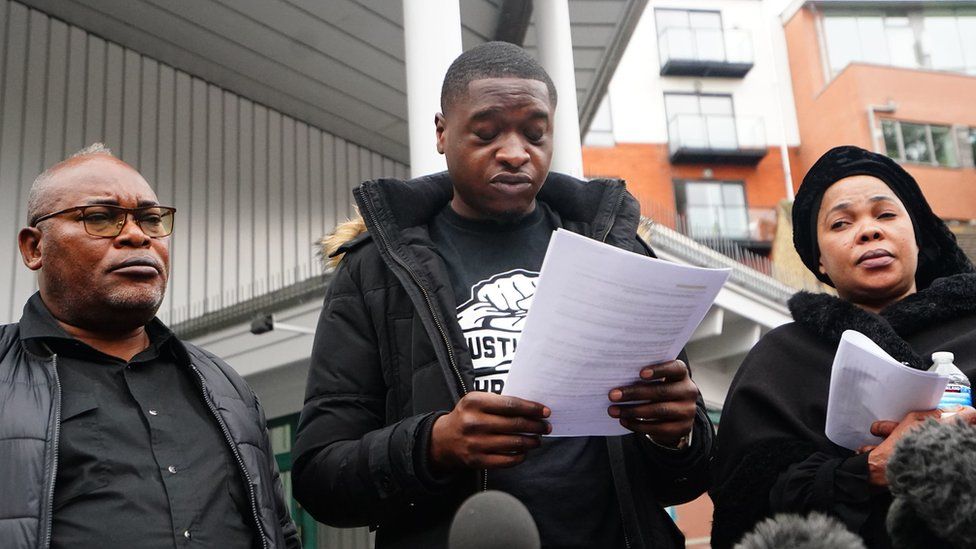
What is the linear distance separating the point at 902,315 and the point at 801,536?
1394 mm

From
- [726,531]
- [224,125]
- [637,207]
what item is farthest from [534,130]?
[224,125]

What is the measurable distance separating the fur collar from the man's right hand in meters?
1.03

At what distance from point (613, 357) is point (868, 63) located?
104 ft

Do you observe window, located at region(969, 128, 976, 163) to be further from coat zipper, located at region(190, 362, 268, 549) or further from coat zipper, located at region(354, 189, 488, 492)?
coat zipper, located at region(190, 362, 268, 549)

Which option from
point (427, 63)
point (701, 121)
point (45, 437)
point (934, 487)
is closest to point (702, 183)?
point (701, 121)

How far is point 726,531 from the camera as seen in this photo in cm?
262

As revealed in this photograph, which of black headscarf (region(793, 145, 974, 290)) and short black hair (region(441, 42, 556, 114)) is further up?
short black hair (region(441, 42, 556, 114))

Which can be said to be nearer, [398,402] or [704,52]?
[398,402]

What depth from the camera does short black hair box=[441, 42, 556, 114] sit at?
107 inches

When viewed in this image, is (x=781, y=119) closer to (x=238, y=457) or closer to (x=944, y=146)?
(x=944, y=146)

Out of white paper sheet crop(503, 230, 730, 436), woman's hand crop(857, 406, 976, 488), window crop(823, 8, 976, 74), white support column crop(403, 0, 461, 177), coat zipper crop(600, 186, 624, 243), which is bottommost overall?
woman's hand crop(857, 406, 976, 488)

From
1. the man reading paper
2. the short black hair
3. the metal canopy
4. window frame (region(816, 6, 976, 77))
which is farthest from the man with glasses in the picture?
window frame (region(816, 6, 976, 77))

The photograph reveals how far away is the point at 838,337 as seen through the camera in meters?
2.76

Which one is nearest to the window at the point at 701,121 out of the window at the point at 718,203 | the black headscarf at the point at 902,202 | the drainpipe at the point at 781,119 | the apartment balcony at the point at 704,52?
the apartment balcony at the point at 704,52
